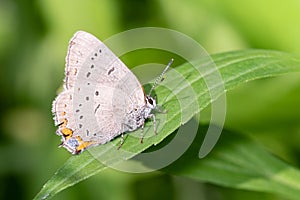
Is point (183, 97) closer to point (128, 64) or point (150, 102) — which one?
point (150, 102)

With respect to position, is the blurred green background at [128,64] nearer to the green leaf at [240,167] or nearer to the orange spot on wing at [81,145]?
the green leaf at [240,167]

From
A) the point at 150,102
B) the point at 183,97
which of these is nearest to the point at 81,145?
the point at 150,102

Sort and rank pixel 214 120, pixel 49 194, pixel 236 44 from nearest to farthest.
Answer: pixel 49 194
pixel 214 120
pixel 236 44

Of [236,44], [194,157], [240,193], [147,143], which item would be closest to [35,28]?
[236,44]

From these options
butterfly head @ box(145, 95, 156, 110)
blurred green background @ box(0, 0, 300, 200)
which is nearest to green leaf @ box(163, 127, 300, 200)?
butterfly head @ box(145, 95, 156, 110)

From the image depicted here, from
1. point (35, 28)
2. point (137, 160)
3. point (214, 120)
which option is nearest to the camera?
point (137, 160)

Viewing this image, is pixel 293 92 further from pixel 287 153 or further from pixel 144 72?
pixel 144 72
